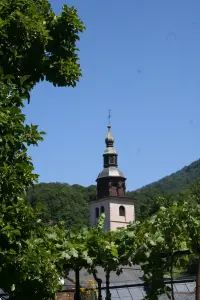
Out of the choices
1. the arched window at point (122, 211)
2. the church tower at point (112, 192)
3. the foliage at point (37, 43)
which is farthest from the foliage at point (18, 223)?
the arched window at point (122, 211)

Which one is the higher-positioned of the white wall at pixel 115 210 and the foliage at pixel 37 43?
the white wall at pixel 115 210

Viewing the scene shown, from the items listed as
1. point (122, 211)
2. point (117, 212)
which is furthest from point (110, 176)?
point (122, 211)

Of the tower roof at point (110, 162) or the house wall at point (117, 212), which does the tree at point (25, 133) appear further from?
the house wall at point (117, 212)

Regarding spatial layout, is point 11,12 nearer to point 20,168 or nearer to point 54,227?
point 20,168

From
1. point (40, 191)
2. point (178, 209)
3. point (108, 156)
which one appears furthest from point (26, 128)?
point (40, 191)

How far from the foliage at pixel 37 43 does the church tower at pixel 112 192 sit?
199 ft

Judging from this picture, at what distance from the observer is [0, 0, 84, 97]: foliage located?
6980 mm

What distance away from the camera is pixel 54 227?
7.08 m

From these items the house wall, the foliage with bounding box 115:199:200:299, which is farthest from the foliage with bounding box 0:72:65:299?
the house wall

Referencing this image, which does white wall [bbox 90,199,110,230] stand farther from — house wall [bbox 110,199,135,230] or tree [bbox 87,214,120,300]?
tree [bbox 87,214,120,300]

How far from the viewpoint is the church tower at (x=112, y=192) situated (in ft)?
228

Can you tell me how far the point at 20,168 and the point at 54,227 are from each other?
1.56 meters

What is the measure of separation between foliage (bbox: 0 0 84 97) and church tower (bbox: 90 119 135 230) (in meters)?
60.6

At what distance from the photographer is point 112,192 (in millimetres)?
71562
